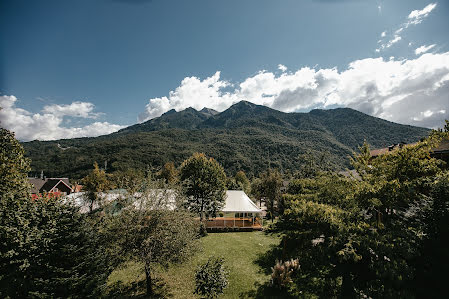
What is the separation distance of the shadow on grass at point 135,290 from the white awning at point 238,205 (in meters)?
11.1

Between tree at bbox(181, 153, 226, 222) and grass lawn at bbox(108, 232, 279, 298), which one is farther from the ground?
tree at bbox(181, 153, 226, 222)

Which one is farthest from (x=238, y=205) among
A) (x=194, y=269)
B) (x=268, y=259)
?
(x=194, y=269)

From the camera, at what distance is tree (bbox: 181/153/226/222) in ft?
59.6

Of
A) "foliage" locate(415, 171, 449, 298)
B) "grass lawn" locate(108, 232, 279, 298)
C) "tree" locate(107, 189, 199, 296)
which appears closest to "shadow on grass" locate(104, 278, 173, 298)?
"grass lawn" locate(108, 232, 279, 298)

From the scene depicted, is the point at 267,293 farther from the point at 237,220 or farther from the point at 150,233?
the point at 237,220

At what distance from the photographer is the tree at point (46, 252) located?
5.27 metres

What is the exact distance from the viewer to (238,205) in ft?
70.7

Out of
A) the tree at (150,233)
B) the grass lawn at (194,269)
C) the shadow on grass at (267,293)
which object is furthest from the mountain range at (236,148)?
the tree at (150,233)

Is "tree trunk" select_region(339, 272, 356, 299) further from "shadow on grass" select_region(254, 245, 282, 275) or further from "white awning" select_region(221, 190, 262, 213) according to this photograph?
"white awning" select_region(221, 190, 262, 213)

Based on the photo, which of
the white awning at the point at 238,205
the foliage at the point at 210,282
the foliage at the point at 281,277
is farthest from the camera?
the white awning at the point at 238,205

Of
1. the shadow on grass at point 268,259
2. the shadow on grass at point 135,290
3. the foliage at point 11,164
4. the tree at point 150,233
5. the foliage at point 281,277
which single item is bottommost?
the shadow on grass at point 268,259

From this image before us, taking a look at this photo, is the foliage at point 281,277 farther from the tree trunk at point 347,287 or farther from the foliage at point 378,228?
the tree trunk at point 347,287

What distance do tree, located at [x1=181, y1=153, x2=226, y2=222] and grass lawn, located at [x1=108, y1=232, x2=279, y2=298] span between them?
3.86 meters

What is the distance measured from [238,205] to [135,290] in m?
13.7
